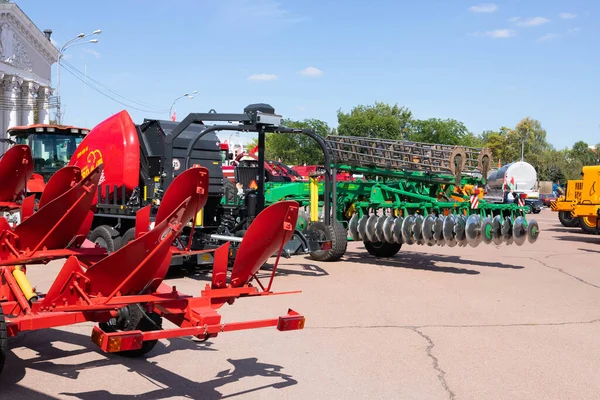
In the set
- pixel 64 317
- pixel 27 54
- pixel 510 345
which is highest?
pixel 27 54

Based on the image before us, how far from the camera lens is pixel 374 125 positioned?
221 ft

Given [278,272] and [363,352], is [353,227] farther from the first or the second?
[363,352]

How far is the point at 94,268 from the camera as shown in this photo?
14.1 ft

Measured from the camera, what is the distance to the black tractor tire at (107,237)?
10.2 m

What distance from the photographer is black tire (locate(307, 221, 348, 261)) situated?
12164 millimetres

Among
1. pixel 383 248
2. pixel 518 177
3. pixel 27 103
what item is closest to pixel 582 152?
pixel 518 177

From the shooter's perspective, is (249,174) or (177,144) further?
(249,174)

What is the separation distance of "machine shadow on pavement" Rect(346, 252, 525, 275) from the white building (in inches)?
1712

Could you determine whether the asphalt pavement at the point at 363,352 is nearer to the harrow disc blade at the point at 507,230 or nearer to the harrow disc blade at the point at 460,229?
the harrow disc blade at the point at 460,229

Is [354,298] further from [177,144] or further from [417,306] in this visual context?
[177,144]

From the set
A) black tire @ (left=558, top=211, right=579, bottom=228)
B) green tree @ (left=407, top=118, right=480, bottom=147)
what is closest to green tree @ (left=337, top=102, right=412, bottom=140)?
green tree @ (left=407, top=118, right=480, bottom=147)

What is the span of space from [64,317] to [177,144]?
6529 mm

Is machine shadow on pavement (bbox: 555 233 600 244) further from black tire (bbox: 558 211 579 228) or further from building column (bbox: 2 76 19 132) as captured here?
building column (bbox: 2 76 19 132)

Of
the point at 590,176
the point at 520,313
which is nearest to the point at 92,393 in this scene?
the point at 520,313
